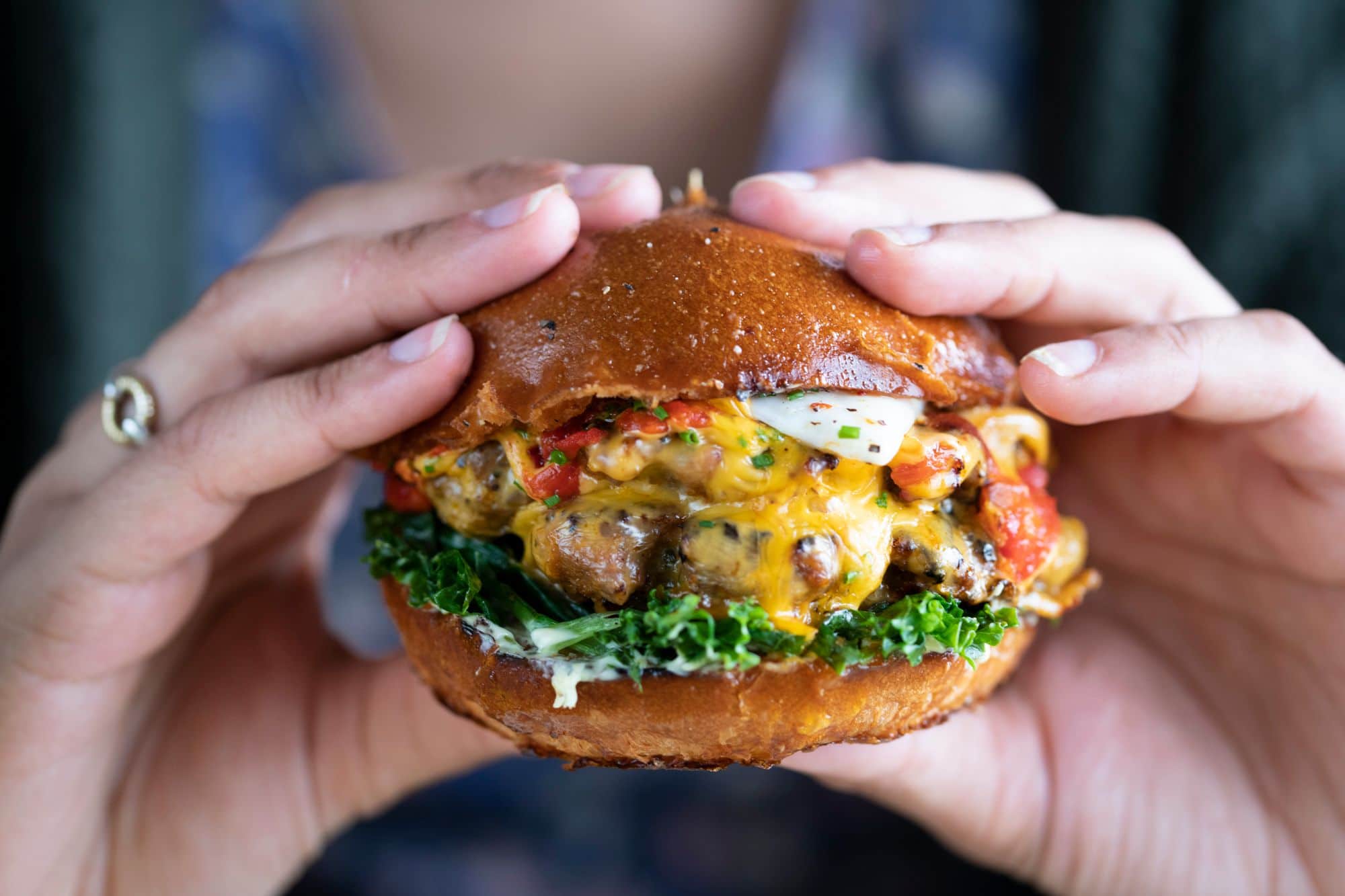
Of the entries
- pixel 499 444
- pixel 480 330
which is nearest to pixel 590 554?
pixel 499 444

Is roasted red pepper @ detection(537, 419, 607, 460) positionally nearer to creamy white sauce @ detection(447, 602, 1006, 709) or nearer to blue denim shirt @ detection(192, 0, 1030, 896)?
creamy white sauce @ detection(447, 602, 1006, 709)

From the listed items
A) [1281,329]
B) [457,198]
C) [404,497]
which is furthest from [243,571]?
[1281,329]

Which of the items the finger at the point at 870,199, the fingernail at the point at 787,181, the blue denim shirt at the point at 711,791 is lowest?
the blue denim shirt at the point at 711,791

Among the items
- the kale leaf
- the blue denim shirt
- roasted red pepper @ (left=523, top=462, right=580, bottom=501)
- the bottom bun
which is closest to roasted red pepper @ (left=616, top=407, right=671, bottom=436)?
roasted red pepper @ (left=523, top=462, right=580, bottom=501)

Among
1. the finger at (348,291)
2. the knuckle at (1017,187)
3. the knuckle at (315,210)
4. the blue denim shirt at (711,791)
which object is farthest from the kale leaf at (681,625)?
the blue denim shirt at (711,791)

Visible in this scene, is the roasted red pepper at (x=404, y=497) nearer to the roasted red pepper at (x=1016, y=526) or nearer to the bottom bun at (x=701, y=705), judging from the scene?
the bottom bun at (x=701, y=705)

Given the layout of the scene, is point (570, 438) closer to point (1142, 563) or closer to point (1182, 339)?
point (1182, 339)
